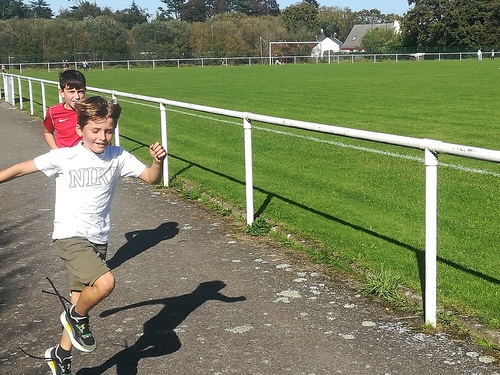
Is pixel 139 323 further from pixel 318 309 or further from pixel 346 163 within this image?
pixel 346 163

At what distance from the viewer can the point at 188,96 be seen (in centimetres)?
2719

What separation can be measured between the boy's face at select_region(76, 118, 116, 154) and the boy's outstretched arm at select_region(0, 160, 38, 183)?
1.08ft

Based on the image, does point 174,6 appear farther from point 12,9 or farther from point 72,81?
point 72,81

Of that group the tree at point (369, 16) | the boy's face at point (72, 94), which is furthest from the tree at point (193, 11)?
the boy's face at point (72, 94)

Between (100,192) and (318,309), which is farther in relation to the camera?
(318,309)

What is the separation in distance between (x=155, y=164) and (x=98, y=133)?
366 mm

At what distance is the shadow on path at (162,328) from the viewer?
4404mm

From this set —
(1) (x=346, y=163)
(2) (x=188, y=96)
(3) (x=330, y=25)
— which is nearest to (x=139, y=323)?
(1) (x=346, y=163)

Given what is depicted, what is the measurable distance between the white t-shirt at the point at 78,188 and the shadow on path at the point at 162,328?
30.1 inches

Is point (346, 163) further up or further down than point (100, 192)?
further down

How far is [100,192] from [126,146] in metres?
10.5

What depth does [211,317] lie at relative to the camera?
5145 millimetres

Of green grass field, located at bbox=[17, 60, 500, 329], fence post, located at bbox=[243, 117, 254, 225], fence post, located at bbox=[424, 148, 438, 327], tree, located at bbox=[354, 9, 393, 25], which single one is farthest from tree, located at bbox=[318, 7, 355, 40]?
fence post, located at bbox=[424, 148, 438, 327]

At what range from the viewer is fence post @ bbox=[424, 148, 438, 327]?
478 centimetres
